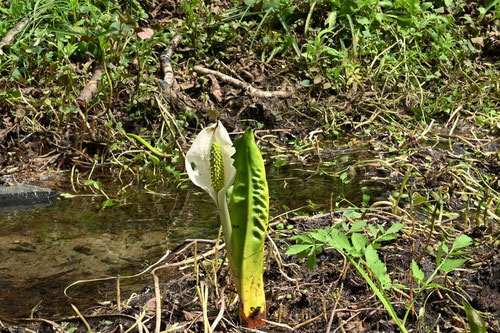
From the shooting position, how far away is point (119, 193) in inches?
144

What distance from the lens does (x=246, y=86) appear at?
470cm

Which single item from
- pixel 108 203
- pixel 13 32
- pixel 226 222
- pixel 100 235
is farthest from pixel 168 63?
pixel 226 222

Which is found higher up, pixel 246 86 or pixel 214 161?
pixel 214 161

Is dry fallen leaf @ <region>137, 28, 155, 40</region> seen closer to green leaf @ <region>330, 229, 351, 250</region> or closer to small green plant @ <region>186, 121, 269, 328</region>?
small green plant @ <region>186, 121, 269, 328</region>

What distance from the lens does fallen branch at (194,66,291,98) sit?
464 centimetres

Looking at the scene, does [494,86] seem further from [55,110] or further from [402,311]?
[402,311]

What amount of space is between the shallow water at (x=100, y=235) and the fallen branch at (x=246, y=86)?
0.86 meters

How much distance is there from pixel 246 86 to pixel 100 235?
1939 millimetres

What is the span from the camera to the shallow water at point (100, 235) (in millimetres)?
2486

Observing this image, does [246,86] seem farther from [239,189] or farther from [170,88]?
[239,189]

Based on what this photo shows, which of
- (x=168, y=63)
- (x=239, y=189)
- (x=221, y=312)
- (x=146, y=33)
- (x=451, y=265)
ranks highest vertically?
(x=239, y=189)

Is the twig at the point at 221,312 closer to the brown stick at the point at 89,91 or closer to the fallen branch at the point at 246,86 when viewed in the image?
the brown stick at the point at 89,91

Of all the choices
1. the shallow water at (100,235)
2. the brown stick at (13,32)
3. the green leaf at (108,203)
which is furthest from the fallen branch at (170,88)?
the green leaf at (108,203)

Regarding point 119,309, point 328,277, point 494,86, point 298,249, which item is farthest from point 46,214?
point 494,86
